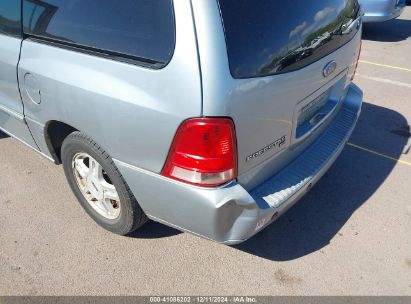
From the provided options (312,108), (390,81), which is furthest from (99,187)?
(390,81)

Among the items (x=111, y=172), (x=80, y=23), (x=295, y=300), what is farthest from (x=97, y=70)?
(x=295, y=300)

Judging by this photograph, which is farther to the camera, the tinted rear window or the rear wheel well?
the rear wheel well

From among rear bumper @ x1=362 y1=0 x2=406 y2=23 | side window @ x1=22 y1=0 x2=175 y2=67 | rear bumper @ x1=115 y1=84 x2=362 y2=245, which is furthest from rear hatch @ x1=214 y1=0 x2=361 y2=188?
rear bumper @ x1=362 y1=0 x2=406 y2=23

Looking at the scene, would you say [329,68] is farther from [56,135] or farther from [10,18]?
[10,18]

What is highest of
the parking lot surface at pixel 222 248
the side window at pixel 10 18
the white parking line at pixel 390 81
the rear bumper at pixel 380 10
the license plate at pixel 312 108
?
the side window at pixel 10 18

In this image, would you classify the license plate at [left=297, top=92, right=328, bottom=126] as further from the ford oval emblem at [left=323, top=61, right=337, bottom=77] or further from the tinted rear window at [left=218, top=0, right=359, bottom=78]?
the tinted rear window at [left=218, top=0, right=359, bottom=78]

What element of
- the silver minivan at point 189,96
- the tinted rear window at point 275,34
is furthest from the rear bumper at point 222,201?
the tinted rear window at point 275,34

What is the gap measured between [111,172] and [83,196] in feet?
2.19

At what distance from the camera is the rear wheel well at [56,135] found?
2664 mm

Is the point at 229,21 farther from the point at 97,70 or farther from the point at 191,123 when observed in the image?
the point at 97,70

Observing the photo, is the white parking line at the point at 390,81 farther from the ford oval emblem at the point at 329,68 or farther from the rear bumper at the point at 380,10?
the ford oval emblem at the point at 329,68

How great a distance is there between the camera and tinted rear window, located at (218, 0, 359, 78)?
1.85 m

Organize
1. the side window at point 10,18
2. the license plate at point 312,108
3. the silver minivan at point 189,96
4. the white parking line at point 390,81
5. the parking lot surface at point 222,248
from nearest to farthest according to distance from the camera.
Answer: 1. the silver minivan at point 189,96
2. the license plate at point 312,108
3. the parking lot surface at point 222,248
4. the side window at point 10,18
5. the white parking line at point 390,81

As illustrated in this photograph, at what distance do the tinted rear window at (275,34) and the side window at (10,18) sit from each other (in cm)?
163
